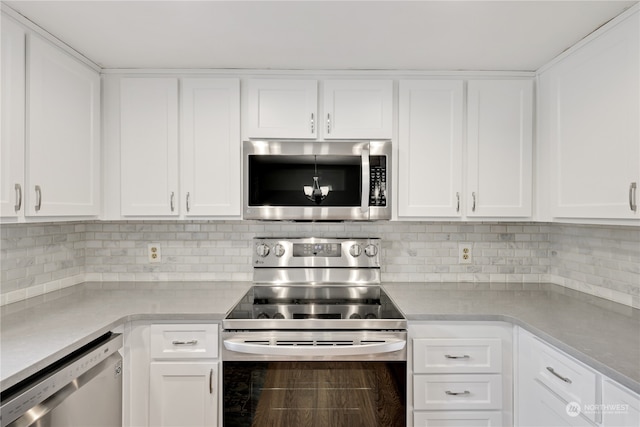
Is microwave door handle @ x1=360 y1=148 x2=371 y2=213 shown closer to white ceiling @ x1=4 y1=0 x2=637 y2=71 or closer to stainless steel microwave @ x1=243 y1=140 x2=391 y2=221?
stainless steel microwave @ x1=243 y1=140 x2=391 y2=221

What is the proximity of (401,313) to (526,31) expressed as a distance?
1.35m

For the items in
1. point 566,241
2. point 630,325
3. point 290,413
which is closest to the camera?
point 630,325

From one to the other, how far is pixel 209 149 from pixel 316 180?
0.60m

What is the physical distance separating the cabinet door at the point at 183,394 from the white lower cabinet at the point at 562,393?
1.33 metres

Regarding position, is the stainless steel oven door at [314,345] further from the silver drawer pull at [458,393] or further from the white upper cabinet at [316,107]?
the white upper cabinet at [316,107]

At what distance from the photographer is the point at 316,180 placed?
2004 millimetres

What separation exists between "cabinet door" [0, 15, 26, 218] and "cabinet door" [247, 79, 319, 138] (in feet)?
3.17

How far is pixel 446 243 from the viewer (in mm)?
→ 2352

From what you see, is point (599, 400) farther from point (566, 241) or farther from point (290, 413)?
point (566, 241)

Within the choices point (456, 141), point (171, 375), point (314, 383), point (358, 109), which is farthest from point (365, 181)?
point (171, 375)

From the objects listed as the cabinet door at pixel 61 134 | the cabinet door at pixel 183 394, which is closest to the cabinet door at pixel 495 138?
the cabinet door at pixel 183 394

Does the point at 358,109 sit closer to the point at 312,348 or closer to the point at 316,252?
the point at 316,252

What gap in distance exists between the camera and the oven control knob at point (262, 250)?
2260 mm

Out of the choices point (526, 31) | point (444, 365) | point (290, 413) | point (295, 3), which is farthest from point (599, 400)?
point (295, 3)
